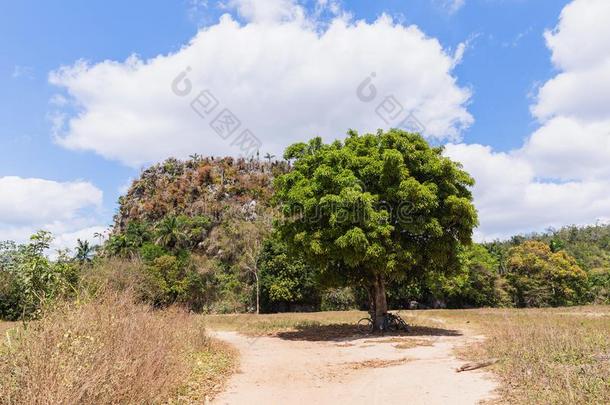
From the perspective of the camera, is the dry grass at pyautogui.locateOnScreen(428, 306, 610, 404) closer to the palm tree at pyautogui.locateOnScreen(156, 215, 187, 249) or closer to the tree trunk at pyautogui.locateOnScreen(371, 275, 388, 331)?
the tree trunk at pyautogui.locateOnScreen(371, 275, 388, 331)

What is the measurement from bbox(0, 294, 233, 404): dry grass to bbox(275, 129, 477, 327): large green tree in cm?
901

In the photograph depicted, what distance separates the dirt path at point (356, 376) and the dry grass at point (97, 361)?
127 cm

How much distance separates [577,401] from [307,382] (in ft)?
18.9

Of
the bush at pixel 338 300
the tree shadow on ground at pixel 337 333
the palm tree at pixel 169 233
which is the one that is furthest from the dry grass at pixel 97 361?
the palm tree at pixel 169 233

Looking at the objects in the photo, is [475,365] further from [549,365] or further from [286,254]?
[286,254]

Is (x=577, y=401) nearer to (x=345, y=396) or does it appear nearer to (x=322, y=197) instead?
(x=345, y=396)

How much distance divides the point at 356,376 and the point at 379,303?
1038cm

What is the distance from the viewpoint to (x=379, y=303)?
2105 cm

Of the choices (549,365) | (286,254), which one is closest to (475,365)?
(549,365)

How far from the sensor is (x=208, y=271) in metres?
58.4

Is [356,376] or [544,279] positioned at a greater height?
[544,279]

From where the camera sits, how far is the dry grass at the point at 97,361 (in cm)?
528

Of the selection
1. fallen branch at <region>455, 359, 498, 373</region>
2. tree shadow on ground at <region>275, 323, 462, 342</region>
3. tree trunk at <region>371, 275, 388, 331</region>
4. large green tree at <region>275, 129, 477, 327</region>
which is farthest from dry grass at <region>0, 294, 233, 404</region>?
tree trunk at <region>371, 275, 388, 331</region>

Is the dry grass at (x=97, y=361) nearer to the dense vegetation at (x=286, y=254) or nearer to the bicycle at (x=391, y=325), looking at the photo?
the dense vegetation at (x=286, y=254)
